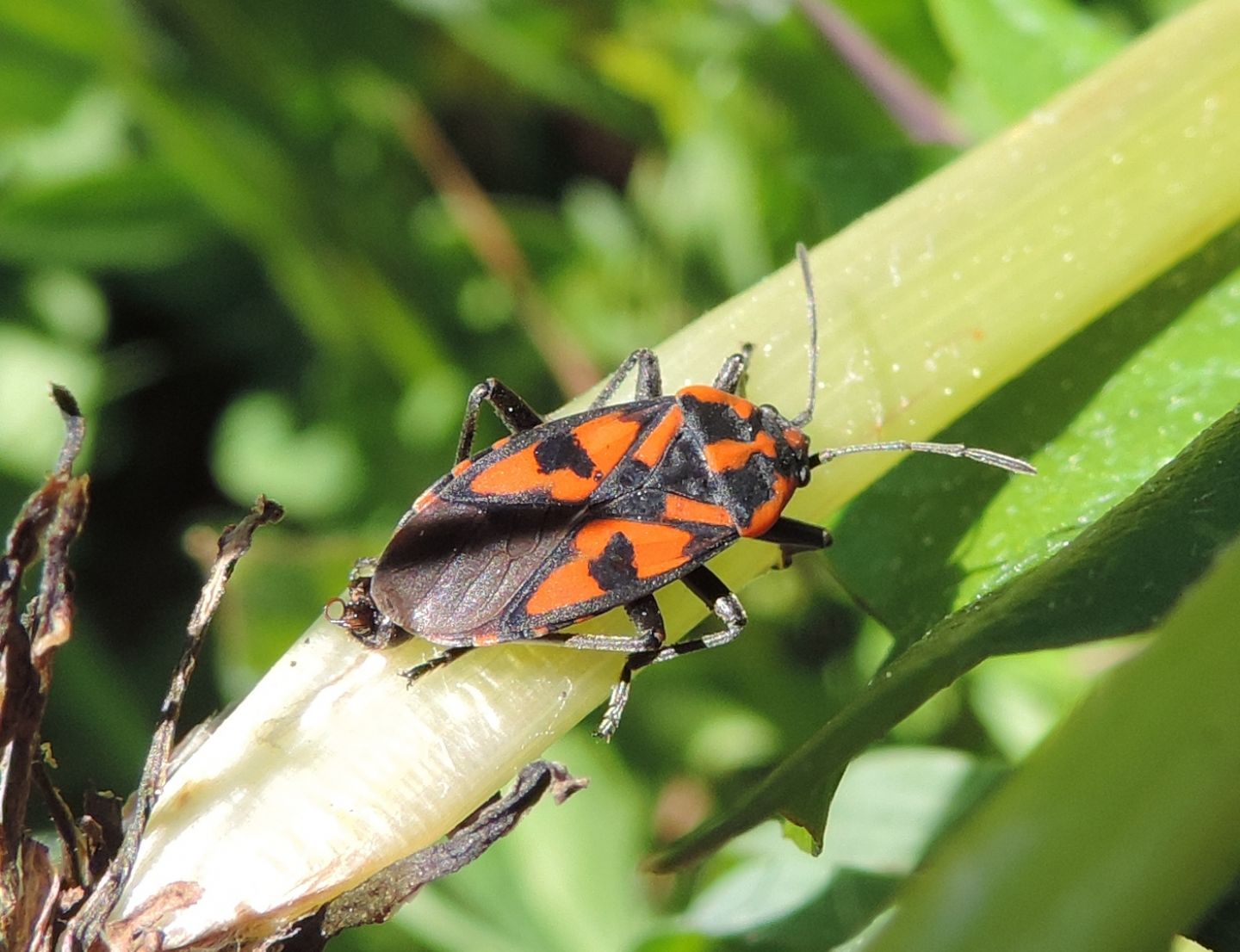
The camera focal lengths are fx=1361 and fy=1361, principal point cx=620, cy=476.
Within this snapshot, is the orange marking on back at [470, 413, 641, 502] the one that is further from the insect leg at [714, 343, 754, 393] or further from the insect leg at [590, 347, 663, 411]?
the insect leg at [714, 343, 754, 393]

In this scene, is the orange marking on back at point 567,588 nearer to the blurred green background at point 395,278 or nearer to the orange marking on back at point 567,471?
the orange marking on back at point 567,471

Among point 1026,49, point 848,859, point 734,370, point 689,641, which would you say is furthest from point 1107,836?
point 1026,49

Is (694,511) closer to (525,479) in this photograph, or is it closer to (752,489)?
(752,489)

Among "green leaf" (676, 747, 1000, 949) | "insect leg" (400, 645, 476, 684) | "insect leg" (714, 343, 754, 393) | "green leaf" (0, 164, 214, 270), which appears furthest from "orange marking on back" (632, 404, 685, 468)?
"green leaf" (0, 164, 214, 270)

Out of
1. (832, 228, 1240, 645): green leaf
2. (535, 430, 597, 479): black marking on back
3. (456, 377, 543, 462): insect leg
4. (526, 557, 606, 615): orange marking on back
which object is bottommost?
(832, 228, 1240, 645): green leaf

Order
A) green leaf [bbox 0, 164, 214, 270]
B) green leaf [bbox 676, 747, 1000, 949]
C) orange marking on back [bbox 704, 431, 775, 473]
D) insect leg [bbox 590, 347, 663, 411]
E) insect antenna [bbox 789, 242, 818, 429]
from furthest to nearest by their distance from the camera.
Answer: green leaf [bbox 0, 164, 214, 270] < green leaf [bbox 676, 747, 1000, 949] < orange marking on back [bbox 704, 431, 775, 473] < insect leg [bbox 590, 347, 663, 411] < insect antenna [bbox 789, 242, 818, 429]

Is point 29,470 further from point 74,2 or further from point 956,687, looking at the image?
point 956,687
